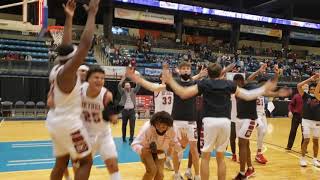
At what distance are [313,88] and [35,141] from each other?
7786 millimetres

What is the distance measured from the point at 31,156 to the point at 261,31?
92.2ft

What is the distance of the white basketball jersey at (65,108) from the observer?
368cm

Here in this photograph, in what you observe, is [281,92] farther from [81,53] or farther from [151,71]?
[151,71]

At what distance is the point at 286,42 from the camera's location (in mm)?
34594

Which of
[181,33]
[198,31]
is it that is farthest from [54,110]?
[198,31]

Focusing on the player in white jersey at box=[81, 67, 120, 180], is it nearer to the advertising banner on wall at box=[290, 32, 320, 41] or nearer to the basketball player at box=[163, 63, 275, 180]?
the basketball player at box=[163, 63, 275, 180]

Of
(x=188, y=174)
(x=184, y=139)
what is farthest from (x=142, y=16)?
(x=184, y=139)

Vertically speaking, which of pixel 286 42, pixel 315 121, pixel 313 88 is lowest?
pixel 315 121

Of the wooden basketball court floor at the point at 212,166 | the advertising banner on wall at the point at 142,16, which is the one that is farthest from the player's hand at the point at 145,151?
the advertising banner on wall at the point at 142,16

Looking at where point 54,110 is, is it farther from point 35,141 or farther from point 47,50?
point 47,50

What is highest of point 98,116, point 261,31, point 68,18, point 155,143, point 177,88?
point 261,31

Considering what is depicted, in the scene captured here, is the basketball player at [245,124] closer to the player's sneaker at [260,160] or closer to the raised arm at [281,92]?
the raised arm at [281,92]

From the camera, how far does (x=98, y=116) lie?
4453 millimetres

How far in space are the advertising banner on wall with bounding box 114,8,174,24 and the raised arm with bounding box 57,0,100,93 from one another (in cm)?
2369
